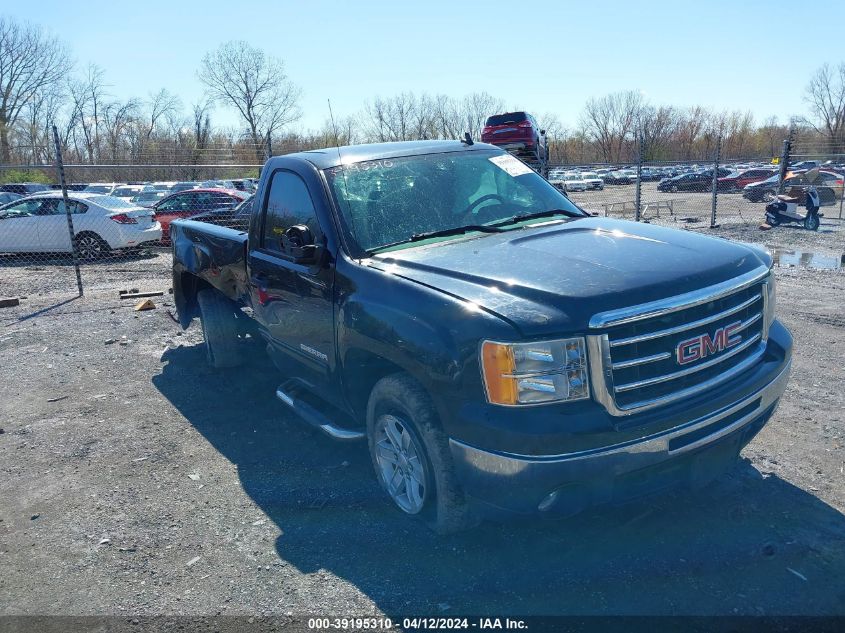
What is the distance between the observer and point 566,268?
3.16 meters

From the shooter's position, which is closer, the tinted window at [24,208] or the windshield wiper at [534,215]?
the windshield wiper at [534,215]

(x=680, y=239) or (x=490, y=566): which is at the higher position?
(x=680, y=239)

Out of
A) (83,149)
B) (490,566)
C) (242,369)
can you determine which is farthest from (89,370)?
(83,149)

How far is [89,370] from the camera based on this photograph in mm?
6750

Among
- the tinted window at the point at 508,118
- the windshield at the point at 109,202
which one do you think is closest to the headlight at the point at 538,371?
the windshield at the point at 109,202

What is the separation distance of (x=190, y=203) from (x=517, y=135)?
10.1 metres

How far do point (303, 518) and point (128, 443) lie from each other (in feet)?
6.34

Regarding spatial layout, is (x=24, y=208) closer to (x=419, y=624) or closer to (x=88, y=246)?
(x=88, y=246)

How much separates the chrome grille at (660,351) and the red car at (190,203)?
14799 mm

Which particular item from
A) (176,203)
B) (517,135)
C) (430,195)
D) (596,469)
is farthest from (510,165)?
(517,135)

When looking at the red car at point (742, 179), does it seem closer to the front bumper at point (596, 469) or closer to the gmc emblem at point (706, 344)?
the gmc emblem at point (706, 344)

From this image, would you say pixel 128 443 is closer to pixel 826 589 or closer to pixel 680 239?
pixel 680 239

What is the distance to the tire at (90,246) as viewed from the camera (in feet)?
48.6

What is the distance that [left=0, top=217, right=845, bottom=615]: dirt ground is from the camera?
3049 mm
